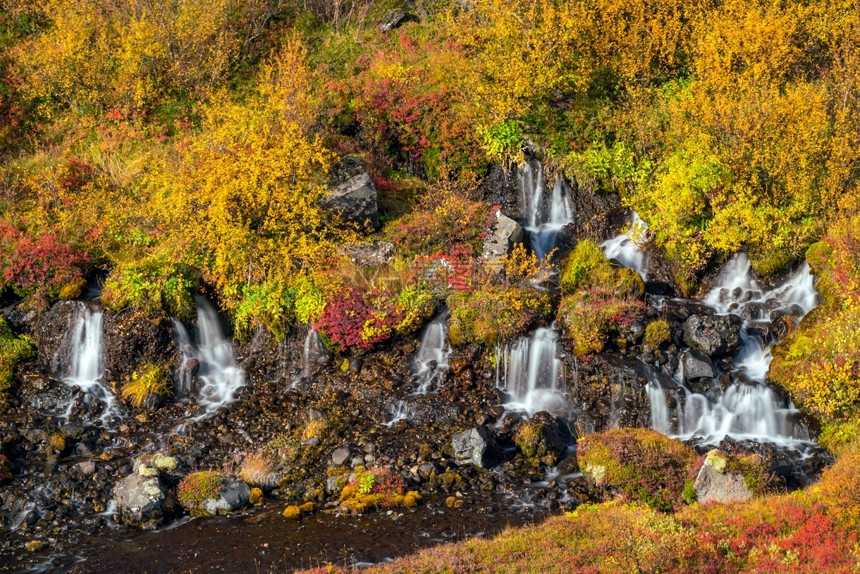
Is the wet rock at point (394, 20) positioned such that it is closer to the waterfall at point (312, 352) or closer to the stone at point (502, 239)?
the stone at point (502, 239)

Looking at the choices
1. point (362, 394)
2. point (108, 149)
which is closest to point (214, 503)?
point (362, 394)

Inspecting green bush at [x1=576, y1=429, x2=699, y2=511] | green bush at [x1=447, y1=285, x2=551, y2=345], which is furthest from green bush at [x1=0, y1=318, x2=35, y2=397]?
green bush at [x1=576, y1=429, x2=699, y2=511]

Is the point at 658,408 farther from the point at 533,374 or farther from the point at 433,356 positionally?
the point at 433,356

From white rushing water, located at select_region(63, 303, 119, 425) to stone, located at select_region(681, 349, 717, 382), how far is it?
19.9 meters

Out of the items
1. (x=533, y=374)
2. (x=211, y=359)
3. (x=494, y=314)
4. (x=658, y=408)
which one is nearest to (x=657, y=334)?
(x=658, y=408)

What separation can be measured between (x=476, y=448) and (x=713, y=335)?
30.6ft

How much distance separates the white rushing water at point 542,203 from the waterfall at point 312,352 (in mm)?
10301

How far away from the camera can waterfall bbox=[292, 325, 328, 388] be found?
2845 centimetres

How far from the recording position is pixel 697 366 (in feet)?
83.1

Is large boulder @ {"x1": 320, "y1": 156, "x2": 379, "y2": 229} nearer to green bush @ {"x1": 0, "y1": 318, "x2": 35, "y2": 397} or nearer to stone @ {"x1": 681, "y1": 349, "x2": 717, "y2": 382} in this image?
green bush @ {"x1": 0, "y1": 318, "x2": 35, "y2": 397}

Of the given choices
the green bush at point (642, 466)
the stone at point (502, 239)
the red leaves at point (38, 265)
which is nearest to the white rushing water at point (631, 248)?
the stone at point (502, 239)

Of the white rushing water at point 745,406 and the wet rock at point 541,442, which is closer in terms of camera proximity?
the wet rock at point 541,442

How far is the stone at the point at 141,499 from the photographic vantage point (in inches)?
827

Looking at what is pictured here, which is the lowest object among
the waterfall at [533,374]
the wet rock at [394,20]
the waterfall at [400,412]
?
the waterfall at [400,412]
